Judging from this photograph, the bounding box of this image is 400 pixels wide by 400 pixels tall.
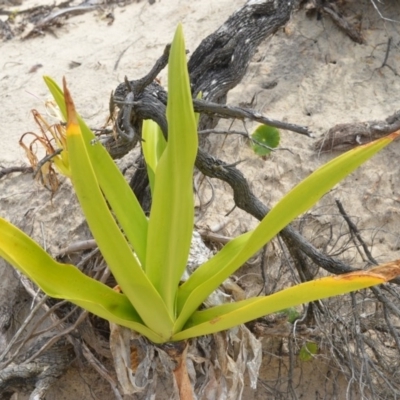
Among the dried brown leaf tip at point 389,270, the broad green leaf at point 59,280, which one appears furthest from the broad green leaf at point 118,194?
the dried brown leaf tip at point 389,270

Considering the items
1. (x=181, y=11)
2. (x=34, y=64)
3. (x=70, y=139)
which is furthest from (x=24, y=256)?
(x=181, y=11)

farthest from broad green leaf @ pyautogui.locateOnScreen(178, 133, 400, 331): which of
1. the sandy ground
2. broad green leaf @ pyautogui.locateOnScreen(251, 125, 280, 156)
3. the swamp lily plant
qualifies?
broad green leaf @ pyautogui.locateOnScreen(251, 125, 280, 156)

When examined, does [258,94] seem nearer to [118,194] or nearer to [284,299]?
[118,194]

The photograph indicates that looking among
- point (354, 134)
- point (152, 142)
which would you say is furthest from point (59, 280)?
point (354, 134)

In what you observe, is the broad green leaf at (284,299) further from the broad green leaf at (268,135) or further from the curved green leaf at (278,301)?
the broad green leaf at (268,135)

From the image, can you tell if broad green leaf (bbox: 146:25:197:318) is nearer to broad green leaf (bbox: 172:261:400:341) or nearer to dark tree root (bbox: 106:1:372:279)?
broad green leaf (bbox: 172:261:400:341)
